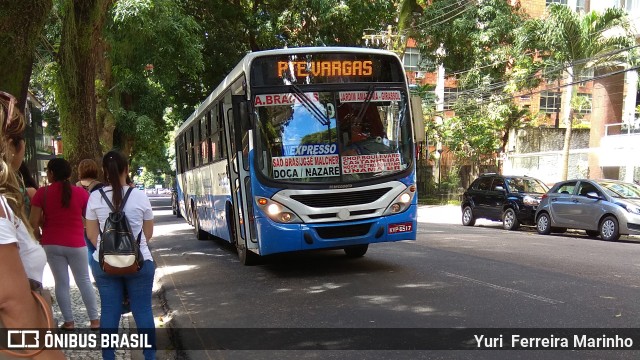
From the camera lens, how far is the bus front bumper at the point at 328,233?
24.9 feet

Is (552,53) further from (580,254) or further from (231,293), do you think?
(231,293)

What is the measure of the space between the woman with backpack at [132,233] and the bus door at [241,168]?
370 cm

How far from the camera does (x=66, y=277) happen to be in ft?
17.8

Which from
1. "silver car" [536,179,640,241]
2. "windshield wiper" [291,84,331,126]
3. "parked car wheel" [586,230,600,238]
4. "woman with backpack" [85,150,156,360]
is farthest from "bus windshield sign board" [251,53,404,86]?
"parked car wheel" [586,230,600,238]

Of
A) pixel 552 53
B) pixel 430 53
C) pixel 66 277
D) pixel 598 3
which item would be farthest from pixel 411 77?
pixel 66 277

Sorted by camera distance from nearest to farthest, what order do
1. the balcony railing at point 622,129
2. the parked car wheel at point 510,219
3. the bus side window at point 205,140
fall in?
the bus side window at point 205,140
the parked car wheel at point 510,219
the balcony railing at point 622,129

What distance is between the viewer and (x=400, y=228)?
26.3 ft

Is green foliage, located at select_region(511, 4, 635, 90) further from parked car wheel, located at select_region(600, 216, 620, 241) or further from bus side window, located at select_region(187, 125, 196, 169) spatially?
bus side window, located at select_region(187, 125, 196, 169)

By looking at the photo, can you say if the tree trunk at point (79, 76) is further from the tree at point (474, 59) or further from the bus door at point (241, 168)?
the tree at point (474, 59)

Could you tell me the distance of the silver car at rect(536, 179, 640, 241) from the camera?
1288 cm

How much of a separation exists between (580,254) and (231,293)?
708 cm

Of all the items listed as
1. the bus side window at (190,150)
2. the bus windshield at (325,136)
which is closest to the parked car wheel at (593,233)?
the bus windshield at (325,136)

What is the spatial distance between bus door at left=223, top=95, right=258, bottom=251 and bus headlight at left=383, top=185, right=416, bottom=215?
2119mm

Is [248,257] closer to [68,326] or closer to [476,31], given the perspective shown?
[68,326]
